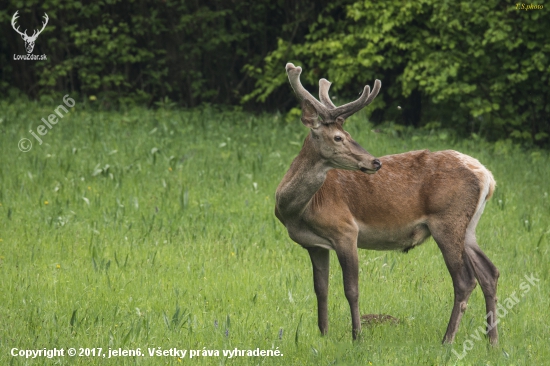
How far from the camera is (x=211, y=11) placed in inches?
689

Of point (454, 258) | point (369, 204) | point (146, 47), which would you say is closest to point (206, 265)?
point (369, 204)

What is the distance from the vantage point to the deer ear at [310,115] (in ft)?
19.3

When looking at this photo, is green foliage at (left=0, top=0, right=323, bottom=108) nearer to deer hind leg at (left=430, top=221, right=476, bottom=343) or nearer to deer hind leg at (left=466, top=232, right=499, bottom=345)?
deer hind leg at (left=466, top=232, right=499, bottom=345)

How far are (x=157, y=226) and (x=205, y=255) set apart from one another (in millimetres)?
1020

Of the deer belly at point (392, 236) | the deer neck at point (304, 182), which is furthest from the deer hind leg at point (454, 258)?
the deer neck at point (304, 182)

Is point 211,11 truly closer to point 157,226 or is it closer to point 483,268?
point 157,226

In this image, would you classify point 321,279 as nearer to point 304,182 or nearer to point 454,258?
point 304,182

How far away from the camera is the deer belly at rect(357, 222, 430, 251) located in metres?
6.27

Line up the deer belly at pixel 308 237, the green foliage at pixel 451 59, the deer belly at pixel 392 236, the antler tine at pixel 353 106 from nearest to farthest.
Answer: the antler tine at pixel 353 106 < the deer belly at pixel 308 237 < the deer belly at pixel 392 236 < the green foliage at pixel 451 59

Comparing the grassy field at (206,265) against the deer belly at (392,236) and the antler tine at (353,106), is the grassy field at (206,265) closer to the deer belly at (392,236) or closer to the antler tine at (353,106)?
the deer belly at (392,236)

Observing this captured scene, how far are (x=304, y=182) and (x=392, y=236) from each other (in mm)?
870

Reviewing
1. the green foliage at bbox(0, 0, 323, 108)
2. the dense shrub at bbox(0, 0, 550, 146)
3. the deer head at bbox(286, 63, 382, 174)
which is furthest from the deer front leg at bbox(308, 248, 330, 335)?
the green foliage at bbox(0, 0, 323, 108)

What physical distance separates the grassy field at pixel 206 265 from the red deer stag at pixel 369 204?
0.46 meters

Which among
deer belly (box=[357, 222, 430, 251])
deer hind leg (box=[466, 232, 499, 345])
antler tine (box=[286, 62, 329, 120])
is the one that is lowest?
deer hind leg (box=[466, 232, 499, 345])
